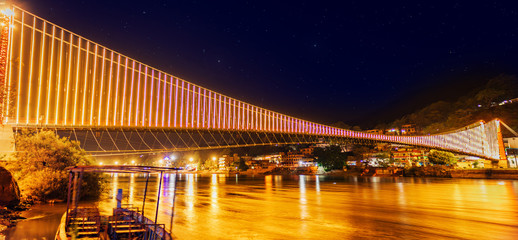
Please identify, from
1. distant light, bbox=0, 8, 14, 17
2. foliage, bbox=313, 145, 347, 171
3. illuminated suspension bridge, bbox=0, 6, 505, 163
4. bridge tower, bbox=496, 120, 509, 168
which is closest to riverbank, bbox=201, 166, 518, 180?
foliage, bbox=313, 145, 347, 171

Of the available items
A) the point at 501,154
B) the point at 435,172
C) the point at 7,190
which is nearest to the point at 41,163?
the point at 7,190

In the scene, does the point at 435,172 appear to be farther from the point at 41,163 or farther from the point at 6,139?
the point at 6,139

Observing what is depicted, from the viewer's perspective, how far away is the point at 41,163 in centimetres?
2194

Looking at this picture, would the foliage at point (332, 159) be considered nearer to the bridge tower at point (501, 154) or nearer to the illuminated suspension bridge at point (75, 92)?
the bridge tower at point (501, 154)

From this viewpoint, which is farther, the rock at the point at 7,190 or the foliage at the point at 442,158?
the foliage at the point at 442,158

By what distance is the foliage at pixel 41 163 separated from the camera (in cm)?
2123

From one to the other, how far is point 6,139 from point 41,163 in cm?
261

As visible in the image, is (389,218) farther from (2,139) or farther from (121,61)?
(121,61)

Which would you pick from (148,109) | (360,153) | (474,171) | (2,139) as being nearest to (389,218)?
(148,109)

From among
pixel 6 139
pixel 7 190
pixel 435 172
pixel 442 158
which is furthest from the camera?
pixel 442 158

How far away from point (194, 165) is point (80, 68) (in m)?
173

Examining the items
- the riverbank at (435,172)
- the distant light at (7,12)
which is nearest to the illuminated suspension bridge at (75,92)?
the distant light at (7,12)

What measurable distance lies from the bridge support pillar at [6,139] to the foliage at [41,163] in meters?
0.37

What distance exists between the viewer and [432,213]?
19.6 m
